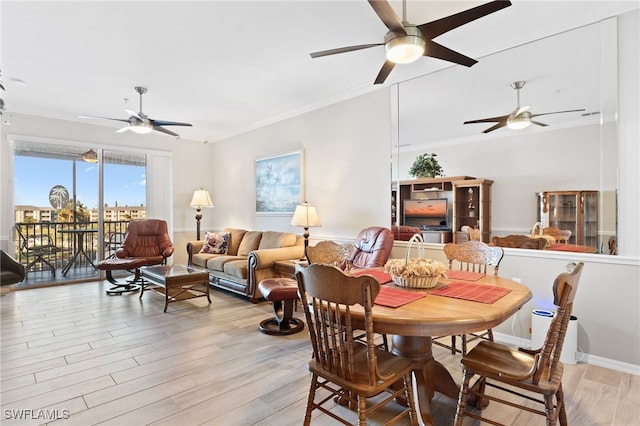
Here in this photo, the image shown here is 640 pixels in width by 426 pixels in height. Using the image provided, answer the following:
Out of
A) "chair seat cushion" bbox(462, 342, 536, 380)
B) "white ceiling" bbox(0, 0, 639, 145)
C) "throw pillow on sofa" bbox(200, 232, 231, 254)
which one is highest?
"white ceiling" bbox(0, 0, 639, 145)

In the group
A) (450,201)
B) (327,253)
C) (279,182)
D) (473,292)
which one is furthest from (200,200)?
(473,292)

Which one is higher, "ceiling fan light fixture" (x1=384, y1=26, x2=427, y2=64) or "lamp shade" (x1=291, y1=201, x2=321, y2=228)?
"ceiling fan light fixture" (x1=384, y1=26, x2=427, y2=64)

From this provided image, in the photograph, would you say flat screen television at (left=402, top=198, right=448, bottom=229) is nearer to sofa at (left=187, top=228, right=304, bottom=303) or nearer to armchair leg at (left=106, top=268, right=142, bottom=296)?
sofa at (left=187, top=228, right=304, bottom=303)

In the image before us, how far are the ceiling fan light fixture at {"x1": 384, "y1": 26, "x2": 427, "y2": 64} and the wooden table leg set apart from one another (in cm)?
190

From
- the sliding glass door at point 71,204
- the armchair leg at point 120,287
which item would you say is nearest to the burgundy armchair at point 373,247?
the armchair leg at point 120,287

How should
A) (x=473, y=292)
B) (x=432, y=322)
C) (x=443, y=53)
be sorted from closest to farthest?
(x=432, y=322) < (x=473, y=292) < (x=443, y=53)

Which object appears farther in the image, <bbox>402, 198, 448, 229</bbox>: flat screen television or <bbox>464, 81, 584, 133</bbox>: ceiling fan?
<bbox>402, 198, 448, 229</bbox>: flat screen television

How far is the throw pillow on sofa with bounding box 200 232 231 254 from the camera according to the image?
5582 mm

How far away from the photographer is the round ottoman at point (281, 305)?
10.7 feet

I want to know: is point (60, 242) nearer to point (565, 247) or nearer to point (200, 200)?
point (200, 200)

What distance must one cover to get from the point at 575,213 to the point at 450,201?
44.0 inches

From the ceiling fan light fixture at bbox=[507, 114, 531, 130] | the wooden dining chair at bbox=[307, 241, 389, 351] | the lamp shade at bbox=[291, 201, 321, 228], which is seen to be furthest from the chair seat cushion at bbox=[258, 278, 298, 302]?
the ceiling fan light fixture at bbox=[507, 114, 531, 130]

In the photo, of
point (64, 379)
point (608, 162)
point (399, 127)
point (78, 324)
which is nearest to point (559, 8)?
point (608, 162)

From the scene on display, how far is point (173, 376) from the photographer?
8.06 ft
